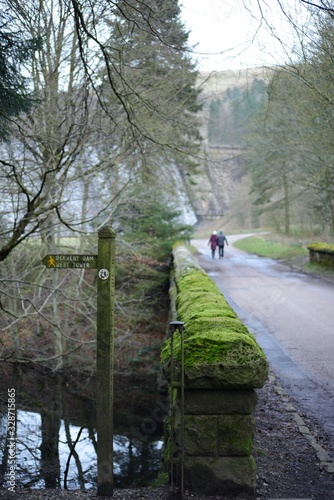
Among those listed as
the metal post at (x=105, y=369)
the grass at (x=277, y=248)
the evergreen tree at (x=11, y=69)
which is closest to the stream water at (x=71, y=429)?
the metal post at (x=105, y=369)

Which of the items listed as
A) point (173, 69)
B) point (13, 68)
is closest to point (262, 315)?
point (173, 69)

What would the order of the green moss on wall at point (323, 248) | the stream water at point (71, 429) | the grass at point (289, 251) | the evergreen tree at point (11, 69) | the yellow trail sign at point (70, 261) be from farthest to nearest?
the grass at point (289, 251) → the green moss on wall at point (323, 248) → the stream water at point (71, 429) → the evergreen tree at point (11, 69) → the yellow trail sign at point (70, 261)

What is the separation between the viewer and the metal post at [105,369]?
4715mm

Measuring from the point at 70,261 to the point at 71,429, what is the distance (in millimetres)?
7858

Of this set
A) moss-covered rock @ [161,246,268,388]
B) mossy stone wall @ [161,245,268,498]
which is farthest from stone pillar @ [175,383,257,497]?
moss-covered rock @ [161,246,268,388]

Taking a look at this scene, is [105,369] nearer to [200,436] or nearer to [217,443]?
[200,436]

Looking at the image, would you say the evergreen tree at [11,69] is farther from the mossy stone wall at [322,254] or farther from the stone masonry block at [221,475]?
the mossy stone wall at [322,254]

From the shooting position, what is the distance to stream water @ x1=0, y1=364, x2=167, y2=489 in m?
8.84

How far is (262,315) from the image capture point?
13.6 meters

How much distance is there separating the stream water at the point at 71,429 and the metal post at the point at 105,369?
1489mm

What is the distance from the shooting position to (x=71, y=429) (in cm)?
1176

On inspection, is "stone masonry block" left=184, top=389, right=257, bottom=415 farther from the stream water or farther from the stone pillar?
the stream water

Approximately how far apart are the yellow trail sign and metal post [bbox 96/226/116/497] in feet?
0.29

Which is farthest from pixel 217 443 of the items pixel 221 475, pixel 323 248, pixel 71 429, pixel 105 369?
pixel 323 248
